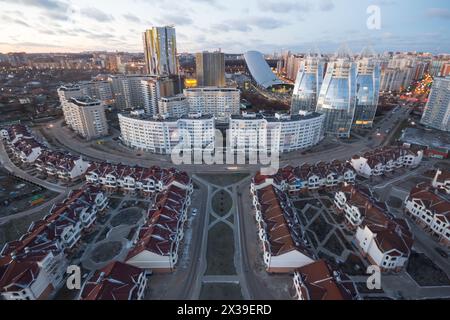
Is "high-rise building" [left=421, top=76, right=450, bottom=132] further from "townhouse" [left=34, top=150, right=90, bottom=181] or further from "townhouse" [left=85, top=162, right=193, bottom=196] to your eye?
"townhouse" [left=34, top=150, right=90, bottom=181]

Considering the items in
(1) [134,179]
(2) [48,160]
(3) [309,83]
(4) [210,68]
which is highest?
(4) [210,68]

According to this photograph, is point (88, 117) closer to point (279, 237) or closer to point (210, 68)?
point (279, 237)

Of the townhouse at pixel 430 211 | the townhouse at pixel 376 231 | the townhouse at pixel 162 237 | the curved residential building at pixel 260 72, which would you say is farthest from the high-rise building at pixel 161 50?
the townhouse at pixel 430 211

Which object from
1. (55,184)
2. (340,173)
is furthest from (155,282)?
(340,173)

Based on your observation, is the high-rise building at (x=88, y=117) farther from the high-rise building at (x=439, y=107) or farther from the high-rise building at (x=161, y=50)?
the high-rise building at (x=439, y=107)

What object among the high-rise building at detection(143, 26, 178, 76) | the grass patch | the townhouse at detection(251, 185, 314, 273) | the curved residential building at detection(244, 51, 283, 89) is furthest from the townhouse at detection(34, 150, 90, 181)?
the curved residential building at detection(244, 51, 283, 89)

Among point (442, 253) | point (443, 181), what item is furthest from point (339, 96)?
point (442, 253)
